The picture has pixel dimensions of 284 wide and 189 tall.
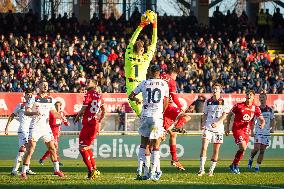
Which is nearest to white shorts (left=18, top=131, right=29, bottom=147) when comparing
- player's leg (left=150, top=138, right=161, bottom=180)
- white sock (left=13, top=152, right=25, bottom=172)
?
white sock (left=13, top=152, right=25, bottom=172)

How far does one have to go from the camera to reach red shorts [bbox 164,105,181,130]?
24141 millimetres

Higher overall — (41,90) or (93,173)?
(41,90)

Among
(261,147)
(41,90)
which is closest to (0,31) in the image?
(261,147)

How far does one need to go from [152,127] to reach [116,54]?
23.4 meters

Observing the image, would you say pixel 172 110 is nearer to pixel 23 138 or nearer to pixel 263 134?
pixel 23 138

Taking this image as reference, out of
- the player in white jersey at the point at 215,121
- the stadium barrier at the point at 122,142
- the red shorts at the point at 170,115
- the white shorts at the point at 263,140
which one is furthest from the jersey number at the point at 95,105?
the stadium barrier at the point at 122,142

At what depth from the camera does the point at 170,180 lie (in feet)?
69.9

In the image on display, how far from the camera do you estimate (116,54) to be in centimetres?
A: 4341

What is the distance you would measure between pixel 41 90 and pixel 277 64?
25722 millimetres

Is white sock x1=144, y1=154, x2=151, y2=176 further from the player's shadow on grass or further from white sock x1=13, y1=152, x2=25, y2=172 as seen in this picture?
white sock x1=13, y1=152, x2=25, y2=172

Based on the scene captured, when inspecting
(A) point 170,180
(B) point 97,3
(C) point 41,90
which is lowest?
(A) point 170,180

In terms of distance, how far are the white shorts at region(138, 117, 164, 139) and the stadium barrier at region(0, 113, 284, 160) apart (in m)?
15.1

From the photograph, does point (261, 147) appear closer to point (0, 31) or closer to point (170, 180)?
point (170, 180)

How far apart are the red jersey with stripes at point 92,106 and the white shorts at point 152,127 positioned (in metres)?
1.70
